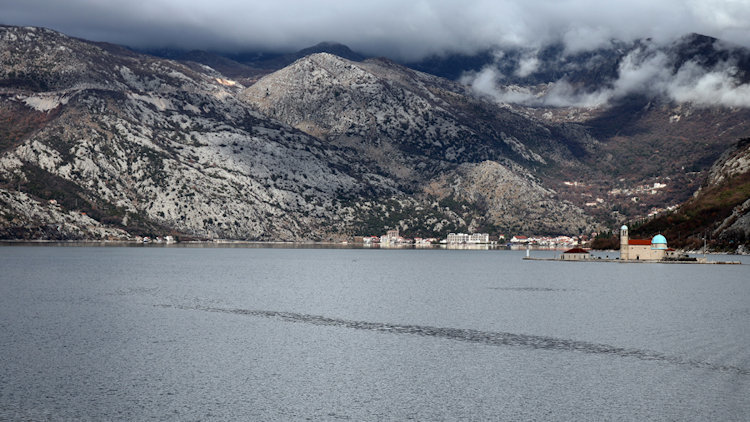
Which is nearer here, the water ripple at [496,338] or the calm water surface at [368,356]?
the calm water surface at [368,356]

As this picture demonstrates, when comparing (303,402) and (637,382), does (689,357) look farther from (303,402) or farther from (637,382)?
(303,402)

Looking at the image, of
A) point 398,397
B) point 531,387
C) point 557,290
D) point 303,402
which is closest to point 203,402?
point 303,402

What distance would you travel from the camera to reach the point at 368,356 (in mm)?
54125

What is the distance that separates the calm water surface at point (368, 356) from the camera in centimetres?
3844

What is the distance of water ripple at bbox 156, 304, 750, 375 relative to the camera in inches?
2060

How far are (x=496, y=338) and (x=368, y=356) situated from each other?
15.2 metres

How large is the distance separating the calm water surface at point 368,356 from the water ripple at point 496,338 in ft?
0.73

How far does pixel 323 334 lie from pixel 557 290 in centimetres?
6746

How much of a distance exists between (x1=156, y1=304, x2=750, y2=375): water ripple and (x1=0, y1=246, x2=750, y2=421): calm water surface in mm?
222

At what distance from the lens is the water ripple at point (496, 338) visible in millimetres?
52312

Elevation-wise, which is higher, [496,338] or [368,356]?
[496,338]

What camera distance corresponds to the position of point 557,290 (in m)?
121

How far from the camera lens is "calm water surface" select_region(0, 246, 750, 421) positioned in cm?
3844

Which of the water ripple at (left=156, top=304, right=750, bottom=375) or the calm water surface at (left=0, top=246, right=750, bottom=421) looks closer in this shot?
the calm water surface at (left=0, top=246, right=750, bottom=421)
